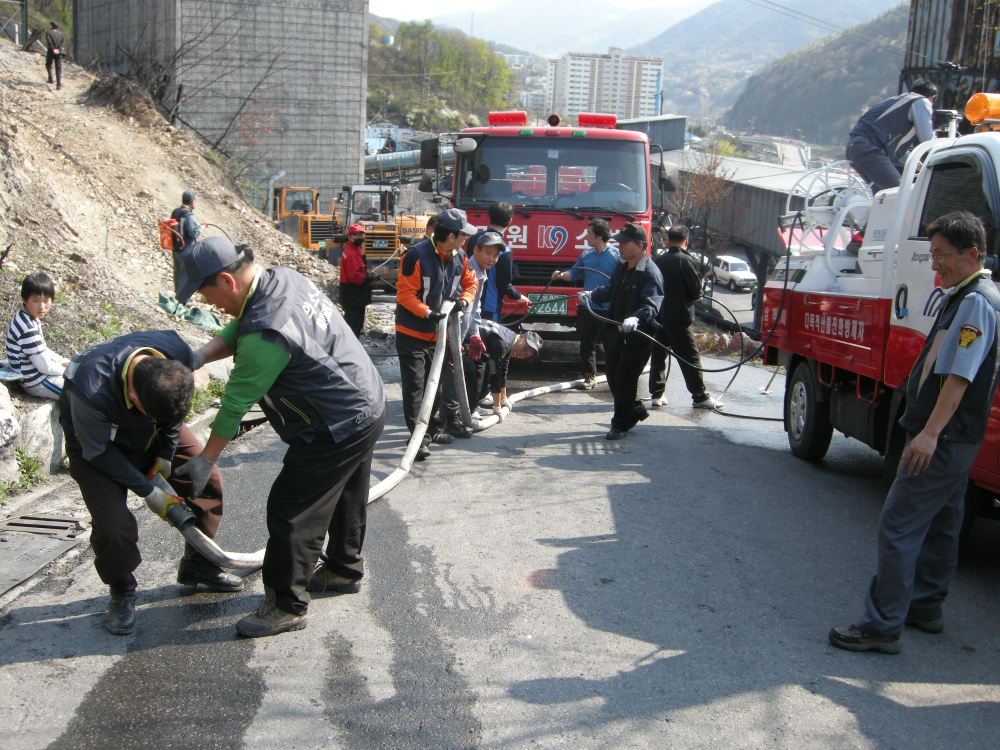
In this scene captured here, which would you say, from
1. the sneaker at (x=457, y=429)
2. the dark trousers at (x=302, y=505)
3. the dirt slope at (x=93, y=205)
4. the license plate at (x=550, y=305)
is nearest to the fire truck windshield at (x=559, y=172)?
the license plate at (x=550, y=305)

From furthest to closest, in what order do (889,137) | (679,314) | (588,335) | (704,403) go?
(588,335)
(704,403)
(679,314)
(889,137)

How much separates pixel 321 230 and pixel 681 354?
23.0 metres

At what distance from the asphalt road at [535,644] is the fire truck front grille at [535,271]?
4122 mm

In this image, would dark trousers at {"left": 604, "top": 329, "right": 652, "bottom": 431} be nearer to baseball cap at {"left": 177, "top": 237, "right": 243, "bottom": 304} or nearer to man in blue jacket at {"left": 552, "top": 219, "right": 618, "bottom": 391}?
man in blue jacket at {"left": 552, "top": 219, "right": 618, "bottom": 391}

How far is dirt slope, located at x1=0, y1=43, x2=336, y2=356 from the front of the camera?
8117 millimetres

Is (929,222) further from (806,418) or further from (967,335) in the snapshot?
(806,418)

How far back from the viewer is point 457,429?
7.07m

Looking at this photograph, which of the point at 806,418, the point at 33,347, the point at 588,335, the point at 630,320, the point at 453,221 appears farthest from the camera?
the point at 588,335

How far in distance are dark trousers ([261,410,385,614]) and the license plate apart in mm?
5600

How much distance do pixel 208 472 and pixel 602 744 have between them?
6.45 ft

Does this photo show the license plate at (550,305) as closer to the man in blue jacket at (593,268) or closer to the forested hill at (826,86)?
the man in blue jacket at (593,268)

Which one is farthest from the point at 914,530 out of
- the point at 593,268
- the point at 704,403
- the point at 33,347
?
the point at 33,347

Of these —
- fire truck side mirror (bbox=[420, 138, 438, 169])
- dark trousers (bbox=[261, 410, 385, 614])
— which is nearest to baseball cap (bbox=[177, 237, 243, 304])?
dark trousers (bbox=[261, 410, 385, 614])

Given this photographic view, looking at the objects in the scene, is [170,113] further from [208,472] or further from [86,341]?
[208,472]
